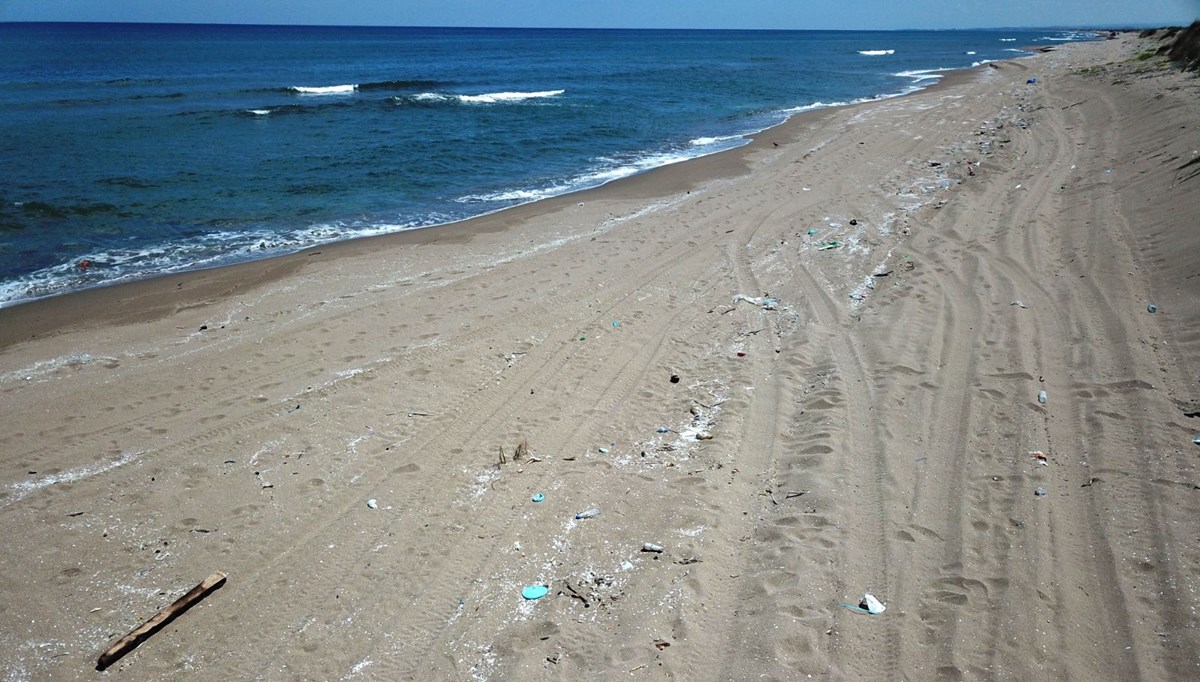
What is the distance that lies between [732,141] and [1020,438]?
54.5 ft

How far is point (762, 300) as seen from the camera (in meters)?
7.51

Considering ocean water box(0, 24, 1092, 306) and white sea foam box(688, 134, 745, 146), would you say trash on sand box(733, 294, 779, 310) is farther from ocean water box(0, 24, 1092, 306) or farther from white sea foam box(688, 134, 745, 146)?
white sea foam box(688, 134, 745, 146)

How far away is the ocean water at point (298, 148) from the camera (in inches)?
453

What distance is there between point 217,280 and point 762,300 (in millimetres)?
7507

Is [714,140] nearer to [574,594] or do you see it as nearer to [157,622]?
[574,594]

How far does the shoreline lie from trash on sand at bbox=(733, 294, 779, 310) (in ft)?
17.4

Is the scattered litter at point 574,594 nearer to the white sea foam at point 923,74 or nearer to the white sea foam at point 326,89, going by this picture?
the white sea foam at point 326,89

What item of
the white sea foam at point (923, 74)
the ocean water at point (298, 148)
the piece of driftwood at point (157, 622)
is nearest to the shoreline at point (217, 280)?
the ocean water at point (298, 148)

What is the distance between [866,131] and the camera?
18.6 meters

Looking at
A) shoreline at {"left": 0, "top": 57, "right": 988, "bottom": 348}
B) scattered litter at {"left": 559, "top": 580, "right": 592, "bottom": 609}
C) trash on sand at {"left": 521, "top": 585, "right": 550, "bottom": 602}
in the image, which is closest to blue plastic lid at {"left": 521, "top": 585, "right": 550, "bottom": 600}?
trash on sand at {"left": 521, "top": 585, "right": 550, "bottom": 602}

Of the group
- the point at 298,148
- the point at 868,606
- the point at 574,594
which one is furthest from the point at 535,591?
the point at 298,148

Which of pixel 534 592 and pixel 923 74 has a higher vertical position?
pixel 923 74

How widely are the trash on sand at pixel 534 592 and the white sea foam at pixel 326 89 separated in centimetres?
3393

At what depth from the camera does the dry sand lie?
3391mm
